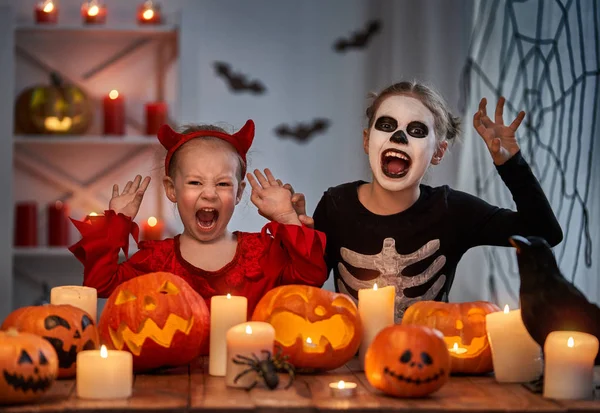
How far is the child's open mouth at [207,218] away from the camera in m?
1.92

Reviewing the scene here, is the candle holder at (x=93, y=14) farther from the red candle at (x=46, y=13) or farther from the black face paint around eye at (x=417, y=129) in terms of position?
the black face paint around eye at (x=417, y=129)

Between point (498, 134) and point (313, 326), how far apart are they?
2.09 feet

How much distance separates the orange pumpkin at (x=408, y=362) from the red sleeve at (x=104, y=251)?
2.34 ft

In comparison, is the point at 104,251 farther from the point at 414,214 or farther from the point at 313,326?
the point at 414,214

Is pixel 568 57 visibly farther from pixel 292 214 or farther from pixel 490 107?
pixel 292 214

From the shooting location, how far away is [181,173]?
1.95 m

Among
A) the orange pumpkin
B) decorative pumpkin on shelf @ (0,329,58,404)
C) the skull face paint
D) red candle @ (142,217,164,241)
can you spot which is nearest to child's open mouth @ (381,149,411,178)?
the skull face paint

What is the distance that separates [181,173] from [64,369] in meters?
0.61

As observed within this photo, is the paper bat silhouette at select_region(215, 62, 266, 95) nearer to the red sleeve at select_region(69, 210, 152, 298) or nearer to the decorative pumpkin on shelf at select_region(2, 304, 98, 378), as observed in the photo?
the red sleeve at select_region(69, 210, 152, 298)

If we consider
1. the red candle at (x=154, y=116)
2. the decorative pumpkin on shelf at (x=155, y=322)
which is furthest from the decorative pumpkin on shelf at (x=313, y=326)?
the red candle at (x=154, y=116)

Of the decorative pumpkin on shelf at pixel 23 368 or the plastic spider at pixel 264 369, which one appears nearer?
the decorative pumpkin on shelf at pixel 23 368

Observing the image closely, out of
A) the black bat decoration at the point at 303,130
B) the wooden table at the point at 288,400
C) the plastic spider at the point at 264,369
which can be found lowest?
the wooden table at the point at 288,400

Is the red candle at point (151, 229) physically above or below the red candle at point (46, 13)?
below

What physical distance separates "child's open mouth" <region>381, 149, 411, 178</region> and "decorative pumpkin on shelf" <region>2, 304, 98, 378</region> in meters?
0.77
